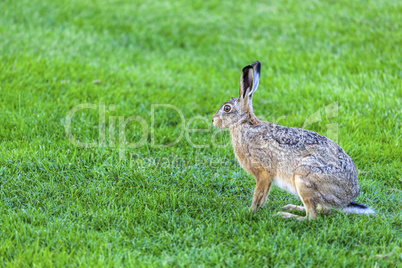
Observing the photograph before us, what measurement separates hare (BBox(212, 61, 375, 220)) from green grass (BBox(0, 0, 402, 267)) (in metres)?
0.27

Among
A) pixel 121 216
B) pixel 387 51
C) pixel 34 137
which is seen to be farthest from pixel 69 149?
pixel 387 51

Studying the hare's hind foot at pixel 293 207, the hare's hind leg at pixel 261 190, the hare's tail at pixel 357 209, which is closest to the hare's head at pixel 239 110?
the hare's hind leg at pixel 261 190

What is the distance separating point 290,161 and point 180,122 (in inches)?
116

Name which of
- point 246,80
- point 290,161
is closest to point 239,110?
point 246,80

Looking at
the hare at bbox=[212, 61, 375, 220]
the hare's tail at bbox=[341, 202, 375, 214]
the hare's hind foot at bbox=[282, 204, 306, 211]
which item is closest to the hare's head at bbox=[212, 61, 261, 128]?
the hare at bbox=[212, 61, 375, 220]

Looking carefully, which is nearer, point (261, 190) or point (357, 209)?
point (357, 209)

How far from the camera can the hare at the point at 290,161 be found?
179 inches

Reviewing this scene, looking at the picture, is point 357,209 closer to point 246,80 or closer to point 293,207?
point 293,207

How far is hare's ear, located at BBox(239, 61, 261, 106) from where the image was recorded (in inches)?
201

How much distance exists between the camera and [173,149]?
21.5 ft

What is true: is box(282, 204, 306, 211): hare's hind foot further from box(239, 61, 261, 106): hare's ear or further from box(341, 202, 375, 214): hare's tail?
box(239, 61, 261, 106): hare's ear

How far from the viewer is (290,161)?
189 inches

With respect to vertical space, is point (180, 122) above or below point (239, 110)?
below

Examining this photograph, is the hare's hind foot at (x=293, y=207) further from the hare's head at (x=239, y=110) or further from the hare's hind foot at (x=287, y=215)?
the hare's head at (x=239, y=110)
